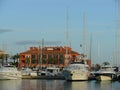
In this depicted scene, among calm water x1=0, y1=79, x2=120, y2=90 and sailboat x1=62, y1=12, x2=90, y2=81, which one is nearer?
calm water x1=0, y1=79, x2=120, y2=90

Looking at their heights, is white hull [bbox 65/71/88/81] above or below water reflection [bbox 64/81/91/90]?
above

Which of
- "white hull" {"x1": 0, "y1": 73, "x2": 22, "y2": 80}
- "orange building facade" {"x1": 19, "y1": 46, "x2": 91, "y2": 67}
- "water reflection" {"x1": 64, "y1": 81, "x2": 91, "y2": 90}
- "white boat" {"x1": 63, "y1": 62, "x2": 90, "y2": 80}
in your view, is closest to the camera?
"water reflection" {"x1": 64, "y1": 81, "x2": 91, "y2": 90}

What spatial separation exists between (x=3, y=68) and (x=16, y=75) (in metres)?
4.09

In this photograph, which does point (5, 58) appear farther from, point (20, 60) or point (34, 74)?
point (34, 74)

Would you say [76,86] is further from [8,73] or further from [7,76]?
[7,76]

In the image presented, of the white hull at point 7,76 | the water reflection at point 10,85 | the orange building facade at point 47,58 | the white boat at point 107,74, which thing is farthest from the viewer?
the orange building facade at point 47,58

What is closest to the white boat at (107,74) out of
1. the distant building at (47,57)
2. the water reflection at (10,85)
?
the water reflection at (10,85)

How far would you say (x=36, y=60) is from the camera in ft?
636

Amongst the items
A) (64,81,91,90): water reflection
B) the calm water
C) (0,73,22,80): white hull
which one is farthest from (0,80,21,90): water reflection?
(0,73,22,80): white hull

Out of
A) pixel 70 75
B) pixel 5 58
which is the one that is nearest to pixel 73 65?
pixel 70 75

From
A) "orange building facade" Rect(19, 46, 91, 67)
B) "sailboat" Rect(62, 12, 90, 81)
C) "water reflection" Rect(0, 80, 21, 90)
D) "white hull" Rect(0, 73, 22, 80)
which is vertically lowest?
"water reflection" Rect(0, 80, 21, 90)

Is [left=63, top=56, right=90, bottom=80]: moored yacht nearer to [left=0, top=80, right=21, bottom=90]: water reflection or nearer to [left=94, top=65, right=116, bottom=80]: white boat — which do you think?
[left=94, top=65, right=116, bottom=80]: white boat

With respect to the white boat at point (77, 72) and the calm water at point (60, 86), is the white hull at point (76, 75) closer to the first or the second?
the white boat at point (77, 72)

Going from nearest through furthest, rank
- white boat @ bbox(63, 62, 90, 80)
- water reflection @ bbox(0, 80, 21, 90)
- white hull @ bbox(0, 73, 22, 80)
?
water reflection @ bbox(0, 80, 21, 90) < white boat @ bbox(63, 62, 90, 80) < white hull @ bbox(0, 73, 22, 80)
